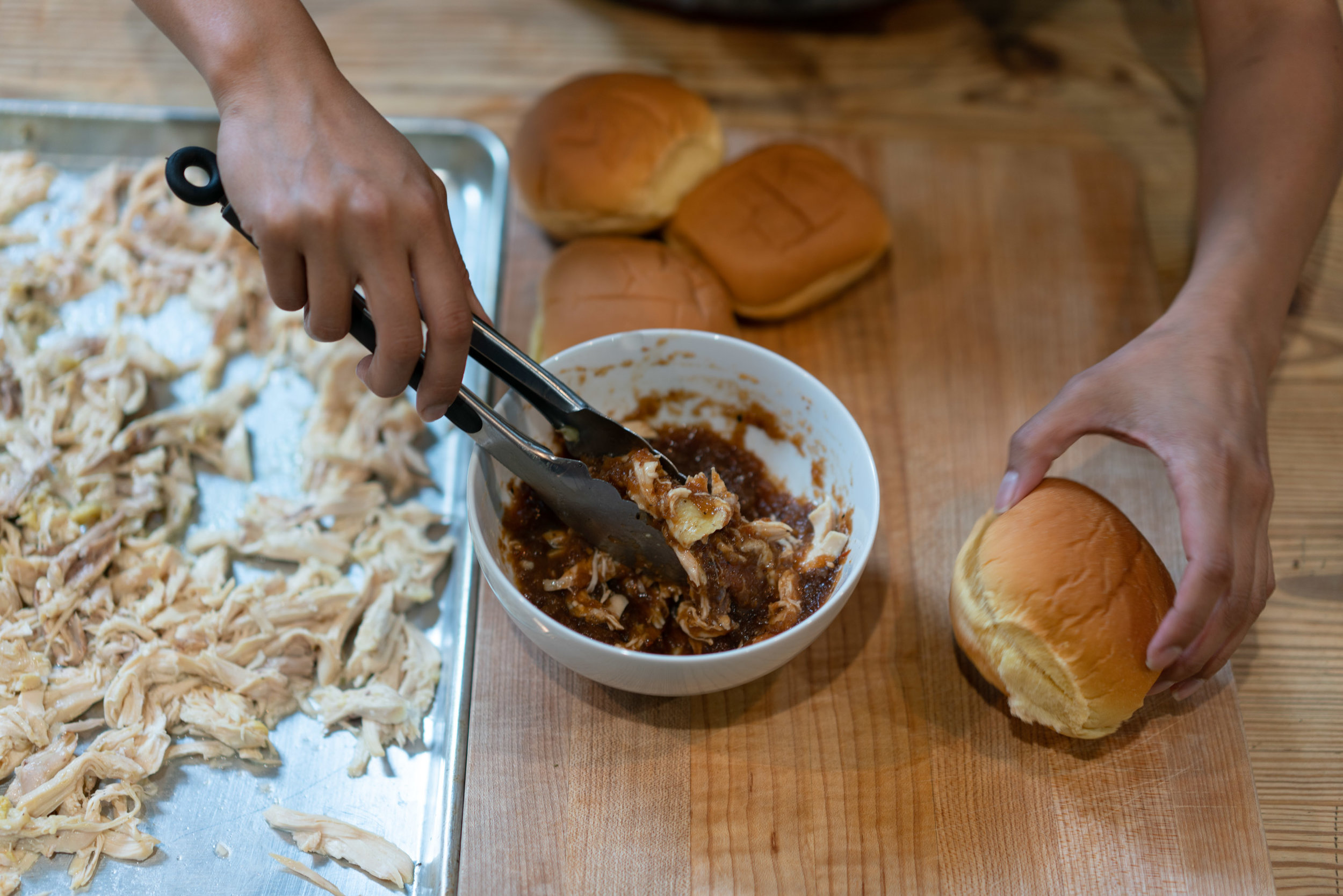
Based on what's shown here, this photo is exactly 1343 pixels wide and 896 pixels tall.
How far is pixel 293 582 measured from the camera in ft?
4.83

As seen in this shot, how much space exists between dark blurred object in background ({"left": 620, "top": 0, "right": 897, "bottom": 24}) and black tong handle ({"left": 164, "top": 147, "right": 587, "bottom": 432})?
1366 mm

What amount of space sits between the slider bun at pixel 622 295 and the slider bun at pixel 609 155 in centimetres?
7

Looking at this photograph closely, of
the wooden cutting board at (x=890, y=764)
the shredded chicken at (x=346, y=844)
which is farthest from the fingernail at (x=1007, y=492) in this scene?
the shredded chicken at (x=346, y=844)

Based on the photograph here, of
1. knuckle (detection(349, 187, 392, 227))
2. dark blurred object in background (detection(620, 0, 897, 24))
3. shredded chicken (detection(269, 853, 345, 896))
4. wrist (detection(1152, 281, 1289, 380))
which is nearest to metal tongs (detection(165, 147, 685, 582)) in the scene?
knuckle (detection(349, 187, 392, 227))

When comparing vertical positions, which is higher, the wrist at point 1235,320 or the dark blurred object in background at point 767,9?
the dark blurred object in background at point 767,9

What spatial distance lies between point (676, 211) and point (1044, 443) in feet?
2.65

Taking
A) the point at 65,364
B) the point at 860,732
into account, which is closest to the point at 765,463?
the point at 860,732

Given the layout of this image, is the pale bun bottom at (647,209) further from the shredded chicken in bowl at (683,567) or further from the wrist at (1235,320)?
the wrist at (1235,320)

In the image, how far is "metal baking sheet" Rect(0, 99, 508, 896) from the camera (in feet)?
4.15

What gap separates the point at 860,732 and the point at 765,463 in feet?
1.43

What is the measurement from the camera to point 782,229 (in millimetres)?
1699

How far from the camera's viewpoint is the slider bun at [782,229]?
168 centimetres

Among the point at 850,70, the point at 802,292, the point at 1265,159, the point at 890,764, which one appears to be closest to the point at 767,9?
the point at 850,70

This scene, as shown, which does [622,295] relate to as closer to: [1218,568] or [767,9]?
[1218,568]
